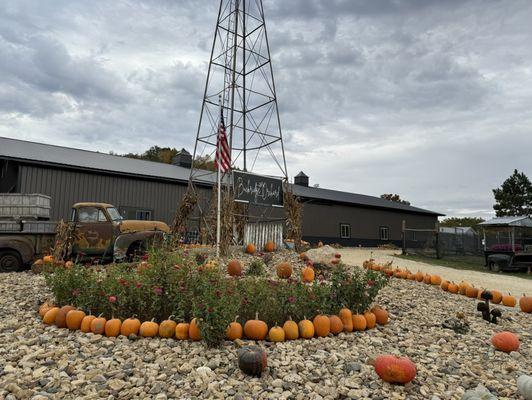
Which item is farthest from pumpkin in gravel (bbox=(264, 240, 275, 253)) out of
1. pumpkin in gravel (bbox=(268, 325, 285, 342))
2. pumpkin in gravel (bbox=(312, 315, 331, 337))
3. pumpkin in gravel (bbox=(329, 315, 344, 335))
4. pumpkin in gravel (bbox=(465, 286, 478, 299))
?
pumpkin in gravel (bbox=(268, 325, 285, 342))

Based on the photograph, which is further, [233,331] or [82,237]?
[82,237]

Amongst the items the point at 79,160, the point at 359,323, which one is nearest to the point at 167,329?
the point at 359,323

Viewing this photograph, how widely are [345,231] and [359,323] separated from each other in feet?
85.4

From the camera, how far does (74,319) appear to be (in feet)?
17.1

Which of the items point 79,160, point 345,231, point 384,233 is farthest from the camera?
point 384,233

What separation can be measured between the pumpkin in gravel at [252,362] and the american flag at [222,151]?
8.10m

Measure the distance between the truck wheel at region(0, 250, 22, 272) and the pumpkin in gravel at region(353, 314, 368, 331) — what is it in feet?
29.9

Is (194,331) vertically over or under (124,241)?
under

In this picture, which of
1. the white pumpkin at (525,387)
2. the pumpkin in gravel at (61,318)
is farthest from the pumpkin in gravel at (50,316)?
the white pumpkin at (525,387)

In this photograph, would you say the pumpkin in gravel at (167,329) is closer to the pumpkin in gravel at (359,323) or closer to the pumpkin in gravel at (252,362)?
the pumpkin in gravel at (252,362)

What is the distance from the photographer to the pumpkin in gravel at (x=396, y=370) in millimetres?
3969

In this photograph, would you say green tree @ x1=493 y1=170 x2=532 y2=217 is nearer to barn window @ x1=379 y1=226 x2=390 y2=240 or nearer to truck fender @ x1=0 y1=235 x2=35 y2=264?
barn window @ x1=379 y1=226 x2=390 y2=240

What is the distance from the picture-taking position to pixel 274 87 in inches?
584

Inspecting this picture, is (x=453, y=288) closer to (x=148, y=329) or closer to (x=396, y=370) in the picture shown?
(x=396, y=370)
